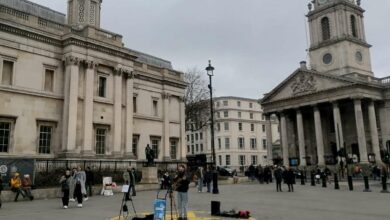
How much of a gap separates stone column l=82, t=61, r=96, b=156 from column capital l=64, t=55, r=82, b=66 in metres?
0.90

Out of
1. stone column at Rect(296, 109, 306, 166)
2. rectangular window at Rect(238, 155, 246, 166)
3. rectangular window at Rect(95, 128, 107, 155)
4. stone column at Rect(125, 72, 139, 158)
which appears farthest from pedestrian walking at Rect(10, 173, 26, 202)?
rectangular window at Rect(238, 155, 246, 166)

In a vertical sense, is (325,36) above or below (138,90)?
above

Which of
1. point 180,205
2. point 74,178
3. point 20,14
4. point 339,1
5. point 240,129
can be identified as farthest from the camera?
point 240,129

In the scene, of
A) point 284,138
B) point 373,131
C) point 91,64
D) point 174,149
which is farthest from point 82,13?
point 373,131

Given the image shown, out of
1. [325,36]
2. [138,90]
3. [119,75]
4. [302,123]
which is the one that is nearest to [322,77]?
[302,123]

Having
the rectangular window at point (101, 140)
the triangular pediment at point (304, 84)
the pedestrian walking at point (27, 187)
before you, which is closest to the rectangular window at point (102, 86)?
the rectangular window at point (101, 140)

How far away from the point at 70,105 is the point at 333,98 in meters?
36.6

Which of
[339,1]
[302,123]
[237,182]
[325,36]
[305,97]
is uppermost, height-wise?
[339,1]

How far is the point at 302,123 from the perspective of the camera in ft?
186

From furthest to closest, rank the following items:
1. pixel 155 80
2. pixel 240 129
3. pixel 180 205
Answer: pixel 240 129
pixel 155 80
pixel 180 205

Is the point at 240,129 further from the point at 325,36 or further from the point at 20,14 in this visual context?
the point at 20,14

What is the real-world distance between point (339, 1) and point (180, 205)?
5810 cm

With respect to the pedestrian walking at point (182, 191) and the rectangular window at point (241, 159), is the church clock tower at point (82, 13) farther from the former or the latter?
the rectangular window at point (241, 159)

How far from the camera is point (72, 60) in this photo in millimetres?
28766
